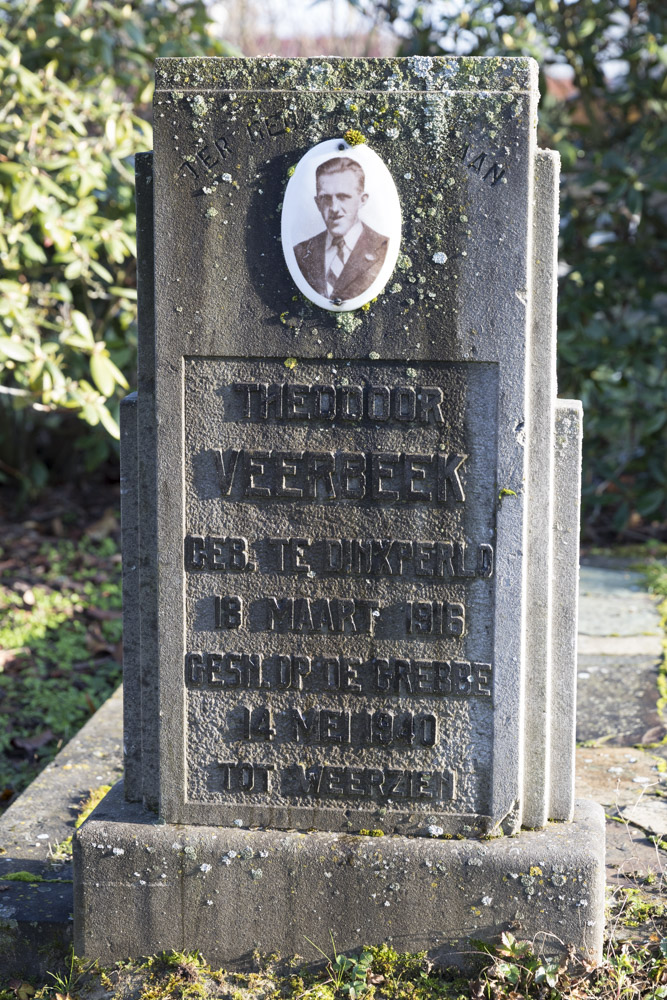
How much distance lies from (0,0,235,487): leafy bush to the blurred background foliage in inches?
0.5

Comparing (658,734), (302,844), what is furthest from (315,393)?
(658,734)

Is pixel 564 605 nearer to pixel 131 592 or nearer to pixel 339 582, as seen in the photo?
pixel 339 582

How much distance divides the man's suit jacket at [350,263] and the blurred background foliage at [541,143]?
7.28ft

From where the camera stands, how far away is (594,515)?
555 centimetres

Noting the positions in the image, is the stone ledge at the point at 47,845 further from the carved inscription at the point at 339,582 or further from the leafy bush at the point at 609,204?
the leafy bush at the point at 609,204

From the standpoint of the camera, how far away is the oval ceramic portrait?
1.84m

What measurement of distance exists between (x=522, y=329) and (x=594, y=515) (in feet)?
12.7

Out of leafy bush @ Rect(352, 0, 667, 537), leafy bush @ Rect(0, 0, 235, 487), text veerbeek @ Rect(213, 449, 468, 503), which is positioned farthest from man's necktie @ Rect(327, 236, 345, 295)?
leafy bush @ Rect(352, 0, 667, 537)

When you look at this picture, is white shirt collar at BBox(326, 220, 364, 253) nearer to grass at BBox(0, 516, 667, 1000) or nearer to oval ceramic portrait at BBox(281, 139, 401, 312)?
oval ceramic portrait at BBox(281, 139, 401, 312)

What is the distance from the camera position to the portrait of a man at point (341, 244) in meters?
1.84

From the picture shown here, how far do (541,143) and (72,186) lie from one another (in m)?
2.55

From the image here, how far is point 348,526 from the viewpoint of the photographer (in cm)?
200

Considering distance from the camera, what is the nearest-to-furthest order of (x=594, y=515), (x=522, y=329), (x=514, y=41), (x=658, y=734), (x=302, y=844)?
1. (x=522, y=329)
2. (x=302, y=844)
3. (x=658, y=734)
4. (x=514, y=41)
5. (x=594, y=515)

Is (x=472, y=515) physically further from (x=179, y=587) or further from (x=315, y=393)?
(x=179, y=587)
